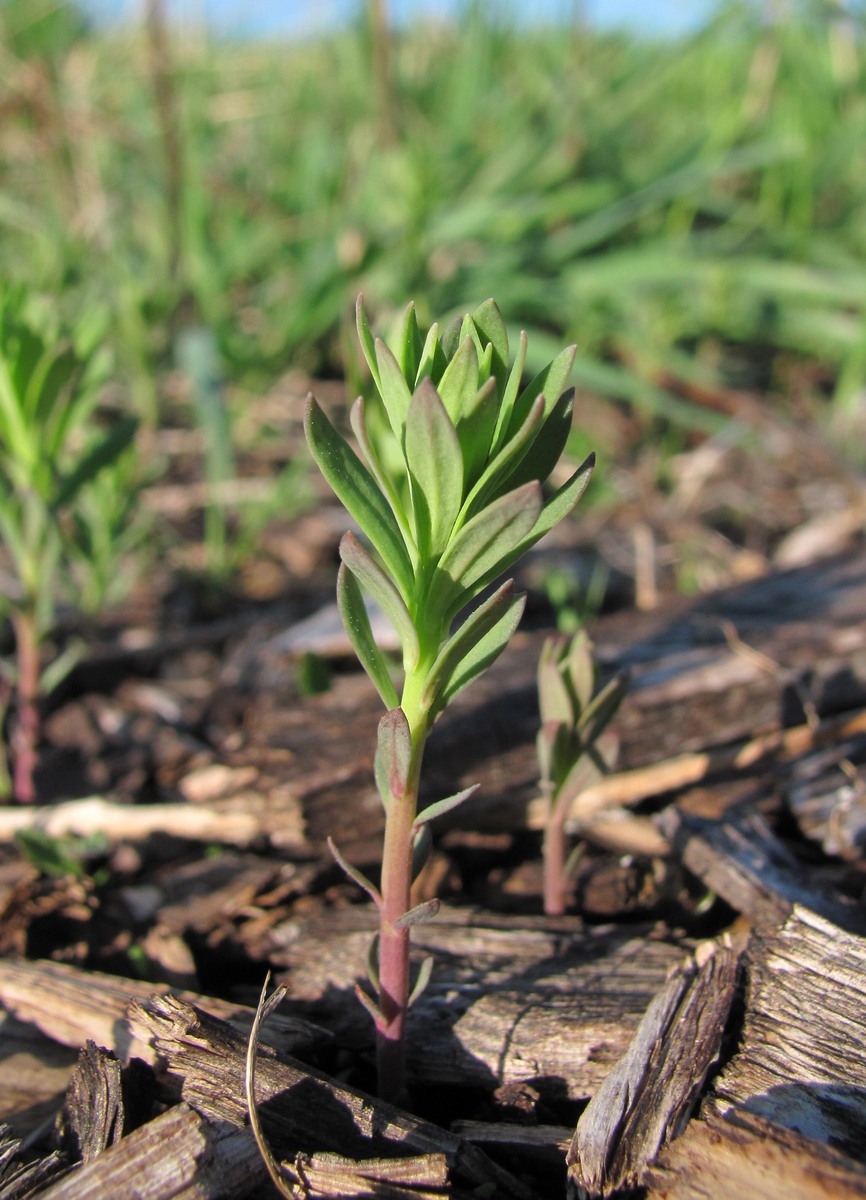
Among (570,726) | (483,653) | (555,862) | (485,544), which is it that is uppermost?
(485,544)

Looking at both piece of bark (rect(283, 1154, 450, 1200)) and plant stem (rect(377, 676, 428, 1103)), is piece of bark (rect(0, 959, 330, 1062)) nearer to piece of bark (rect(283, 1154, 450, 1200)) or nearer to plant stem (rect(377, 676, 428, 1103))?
plant stem (rect(377, 676, 428, 1103))

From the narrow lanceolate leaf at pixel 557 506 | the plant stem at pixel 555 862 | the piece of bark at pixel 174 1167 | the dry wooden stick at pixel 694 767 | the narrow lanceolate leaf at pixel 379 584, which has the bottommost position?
the piece of bark at pixel 174 1167

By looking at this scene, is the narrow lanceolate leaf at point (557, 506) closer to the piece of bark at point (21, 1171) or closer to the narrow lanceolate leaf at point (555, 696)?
the narrow lanceolate leaf at point (555, 696)

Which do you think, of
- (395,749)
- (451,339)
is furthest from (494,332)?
(395,749)

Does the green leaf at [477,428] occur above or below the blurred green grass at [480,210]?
below

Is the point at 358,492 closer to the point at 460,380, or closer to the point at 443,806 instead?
the point at 460,380

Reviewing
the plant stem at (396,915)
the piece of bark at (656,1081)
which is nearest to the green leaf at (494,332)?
the plant stem at (396,915)
